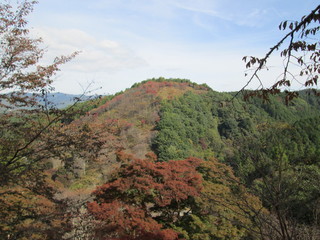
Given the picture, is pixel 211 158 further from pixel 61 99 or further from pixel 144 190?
pixel 61 99

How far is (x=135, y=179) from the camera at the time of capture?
9.16 m

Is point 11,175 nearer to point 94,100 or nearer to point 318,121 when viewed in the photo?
point 94,100

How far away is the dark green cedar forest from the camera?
315cm

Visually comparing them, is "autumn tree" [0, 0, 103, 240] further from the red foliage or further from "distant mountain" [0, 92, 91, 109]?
the red foliage

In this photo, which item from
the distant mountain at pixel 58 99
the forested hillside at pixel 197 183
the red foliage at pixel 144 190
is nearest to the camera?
the forested hillside at pixel 197 183

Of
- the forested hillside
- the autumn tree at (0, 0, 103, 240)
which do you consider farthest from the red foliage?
the autumn tree at (0, 0, 103, 240)

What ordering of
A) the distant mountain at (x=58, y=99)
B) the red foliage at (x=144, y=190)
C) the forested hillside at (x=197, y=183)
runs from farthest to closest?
the red foliage at (x=144, y=190)
the distant mountain at (x=58, y=99)
the forested hillside at (x=197, y=183)

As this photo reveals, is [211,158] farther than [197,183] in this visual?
Yes

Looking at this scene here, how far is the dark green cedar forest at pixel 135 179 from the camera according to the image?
3.15 meters

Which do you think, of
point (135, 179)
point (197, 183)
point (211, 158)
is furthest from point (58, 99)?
point (211, 158)

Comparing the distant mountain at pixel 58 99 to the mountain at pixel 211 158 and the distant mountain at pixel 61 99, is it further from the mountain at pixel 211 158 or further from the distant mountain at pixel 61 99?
the mountain at pixel 211 158

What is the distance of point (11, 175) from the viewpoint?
351 cm

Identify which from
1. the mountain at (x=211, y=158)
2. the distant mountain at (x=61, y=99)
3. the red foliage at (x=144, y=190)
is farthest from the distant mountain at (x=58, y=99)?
the red foliage at (x=144, y=190)

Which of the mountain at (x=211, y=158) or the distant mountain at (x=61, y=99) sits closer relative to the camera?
the mountain at (x=211, y=158)
